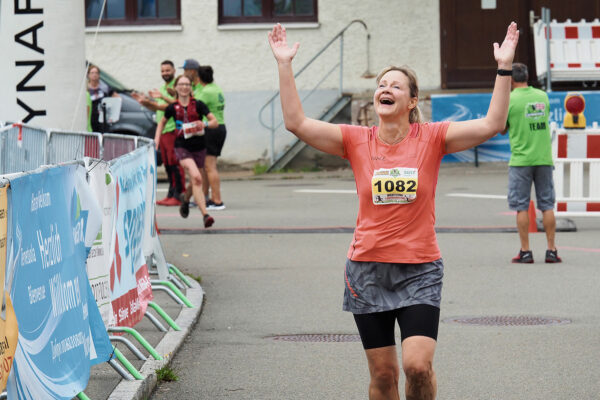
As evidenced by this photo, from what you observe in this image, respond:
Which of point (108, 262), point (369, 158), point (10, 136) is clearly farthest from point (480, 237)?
point (369, 158)

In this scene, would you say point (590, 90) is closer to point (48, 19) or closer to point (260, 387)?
point (48, 19)

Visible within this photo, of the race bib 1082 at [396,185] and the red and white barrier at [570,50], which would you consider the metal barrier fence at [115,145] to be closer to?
the race bib 1082 at [396,185]

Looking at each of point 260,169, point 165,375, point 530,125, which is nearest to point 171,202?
point 530,125

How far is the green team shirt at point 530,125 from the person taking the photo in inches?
475

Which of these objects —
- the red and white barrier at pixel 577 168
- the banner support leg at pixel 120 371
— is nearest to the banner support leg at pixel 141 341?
the banner support leg at pixel 120 371

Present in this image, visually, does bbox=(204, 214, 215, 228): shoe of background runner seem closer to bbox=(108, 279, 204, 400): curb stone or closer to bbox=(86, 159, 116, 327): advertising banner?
bbox=(108, 279, 204, 400): curb stone

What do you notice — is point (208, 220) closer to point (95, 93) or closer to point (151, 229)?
point (151, 229)

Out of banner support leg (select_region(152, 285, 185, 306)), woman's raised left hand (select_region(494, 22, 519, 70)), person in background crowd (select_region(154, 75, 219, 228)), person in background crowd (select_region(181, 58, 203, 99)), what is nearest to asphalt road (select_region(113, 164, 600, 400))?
banner support leg (select_region(152, 285, 185, 306))

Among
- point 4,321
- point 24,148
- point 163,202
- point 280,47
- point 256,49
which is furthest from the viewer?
point 256,49

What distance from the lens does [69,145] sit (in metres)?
10.2

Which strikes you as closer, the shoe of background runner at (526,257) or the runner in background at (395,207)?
the runner in background at (395,207)

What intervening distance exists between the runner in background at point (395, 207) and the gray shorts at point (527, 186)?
6728 millimetres

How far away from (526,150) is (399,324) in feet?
23.1

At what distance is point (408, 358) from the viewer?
5141mm
